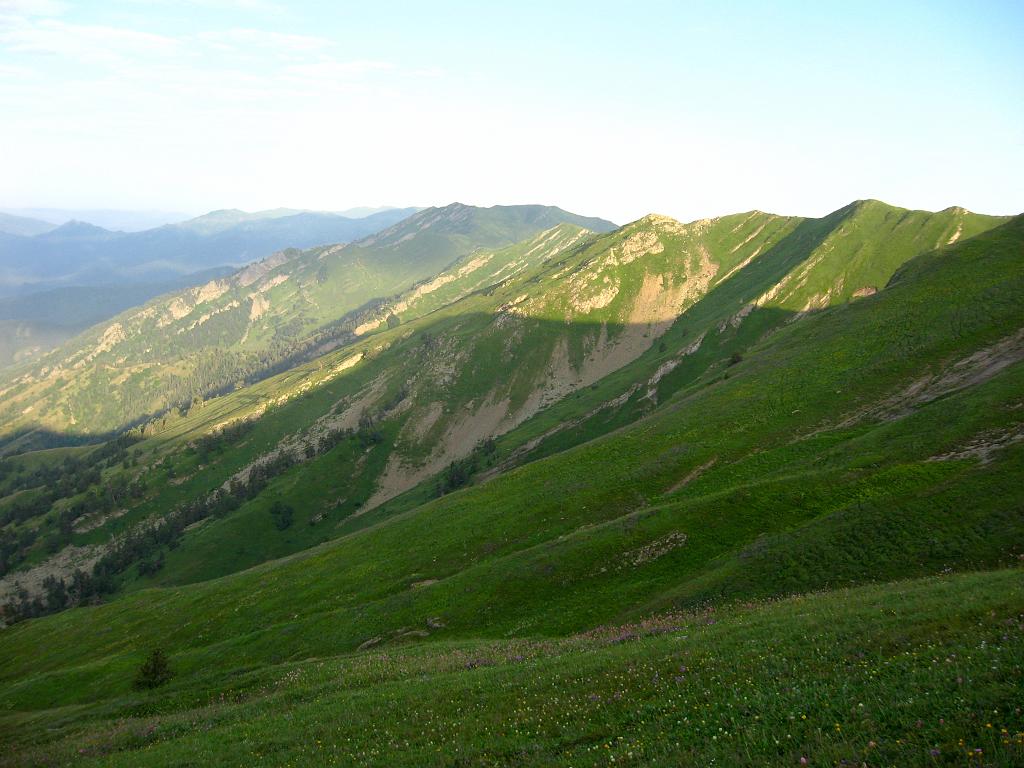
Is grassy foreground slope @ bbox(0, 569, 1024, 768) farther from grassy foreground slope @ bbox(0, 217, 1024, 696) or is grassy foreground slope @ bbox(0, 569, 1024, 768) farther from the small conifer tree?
the small conifer tree

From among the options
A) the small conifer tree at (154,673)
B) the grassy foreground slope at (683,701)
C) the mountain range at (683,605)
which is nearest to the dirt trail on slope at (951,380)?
the mountain range at (683,605)

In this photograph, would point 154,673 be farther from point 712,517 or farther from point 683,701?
point 683,701

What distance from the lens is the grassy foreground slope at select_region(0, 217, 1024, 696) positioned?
4259 centimetres

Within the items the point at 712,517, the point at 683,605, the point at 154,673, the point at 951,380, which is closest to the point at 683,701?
the point at 683,605

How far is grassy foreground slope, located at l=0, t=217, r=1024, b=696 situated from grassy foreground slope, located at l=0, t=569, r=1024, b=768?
967 centimetres

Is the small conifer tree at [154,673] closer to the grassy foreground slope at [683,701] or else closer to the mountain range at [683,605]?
the mountain range at [683,605]

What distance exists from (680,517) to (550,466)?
1672 inches

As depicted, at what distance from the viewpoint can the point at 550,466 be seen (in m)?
97.6

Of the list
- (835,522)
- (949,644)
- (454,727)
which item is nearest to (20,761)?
(454,727)

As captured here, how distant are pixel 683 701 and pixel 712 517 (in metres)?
35.6

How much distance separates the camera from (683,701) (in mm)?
21375

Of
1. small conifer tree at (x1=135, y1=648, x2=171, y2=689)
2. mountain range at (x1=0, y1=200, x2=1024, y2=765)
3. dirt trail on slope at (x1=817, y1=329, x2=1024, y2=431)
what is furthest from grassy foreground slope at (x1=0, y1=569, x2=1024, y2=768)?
dirt trail on slope at (x1=817, y1=329, x2=1024, y2=431)

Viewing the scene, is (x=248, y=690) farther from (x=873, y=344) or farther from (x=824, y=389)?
(x=873, y=344)

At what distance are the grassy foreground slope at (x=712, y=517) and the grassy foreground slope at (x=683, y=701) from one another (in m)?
9.67
